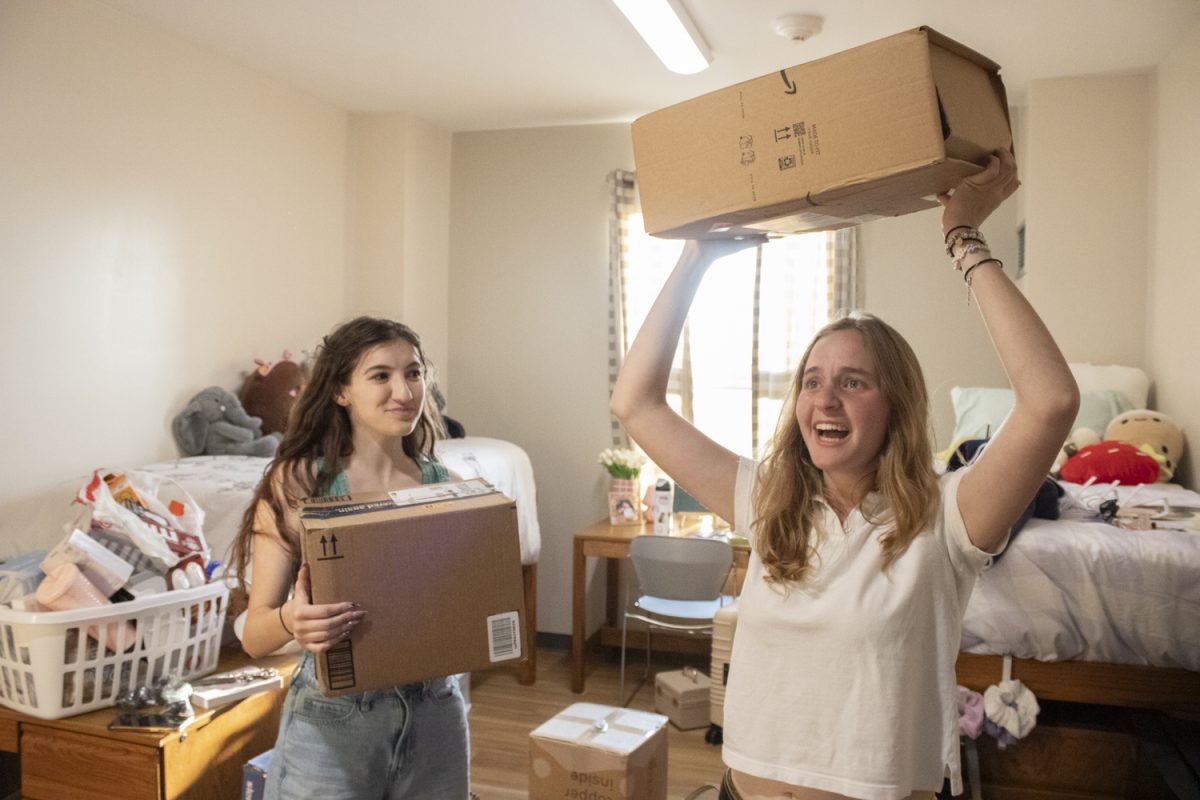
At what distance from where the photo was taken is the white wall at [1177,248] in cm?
331

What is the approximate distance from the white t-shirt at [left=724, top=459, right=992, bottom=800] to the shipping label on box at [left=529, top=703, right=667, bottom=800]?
4.60ft

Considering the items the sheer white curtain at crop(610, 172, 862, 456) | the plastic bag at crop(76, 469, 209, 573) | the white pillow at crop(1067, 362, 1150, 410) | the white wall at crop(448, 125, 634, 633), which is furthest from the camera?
the white wall at crop(448, 125, 634, 633)

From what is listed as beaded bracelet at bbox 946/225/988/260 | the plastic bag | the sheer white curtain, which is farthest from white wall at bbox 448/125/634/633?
beaded bracelet at bbox 946/225/988/260

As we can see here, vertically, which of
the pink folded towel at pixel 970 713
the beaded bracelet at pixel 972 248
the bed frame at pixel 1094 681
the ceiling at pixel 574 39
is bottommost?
the pink folded towel at pixel 970 713

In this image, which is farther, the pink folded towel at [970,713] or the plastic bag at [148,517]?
the pink folded towel at [970,713]

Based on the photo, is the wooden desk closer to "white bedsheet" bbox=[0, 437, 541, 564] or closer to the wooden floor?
the wooden floor

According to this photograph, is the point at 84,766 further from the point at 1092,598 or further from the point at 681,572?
the point at 1092,598

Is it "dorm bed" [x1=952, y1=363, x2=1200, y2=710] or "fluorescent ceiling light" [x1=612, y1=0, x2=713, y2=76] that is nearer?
"dorm bed" [x1=952, y1=363, x2=1200, y2=710]

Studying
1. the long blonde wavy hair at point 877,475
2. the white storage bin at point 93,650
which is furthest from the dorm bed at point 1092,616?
the white storage bin at point 93,650

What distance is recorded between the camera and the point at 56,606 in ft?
6.39

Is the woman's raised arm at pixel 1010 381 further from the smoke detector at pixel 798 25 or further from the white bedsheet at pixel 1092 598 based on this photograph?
the smoke detector at pixel 798 25

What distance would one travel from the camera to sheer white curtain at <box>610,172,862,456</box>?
4316 mm

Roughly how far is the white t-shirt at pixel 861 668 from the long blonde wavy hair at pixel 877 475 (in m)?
0.02

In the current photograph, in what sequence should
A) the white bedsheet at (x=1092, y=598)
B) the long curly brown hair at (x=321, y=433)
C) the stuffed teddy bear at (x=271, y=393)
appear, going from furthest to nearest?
1. the stuffed teddy bear at (x=271, y=393)
2. the white bedsheet at (x=1092, y=598)
3. the long curly brown hair at (x=321, y=433)
